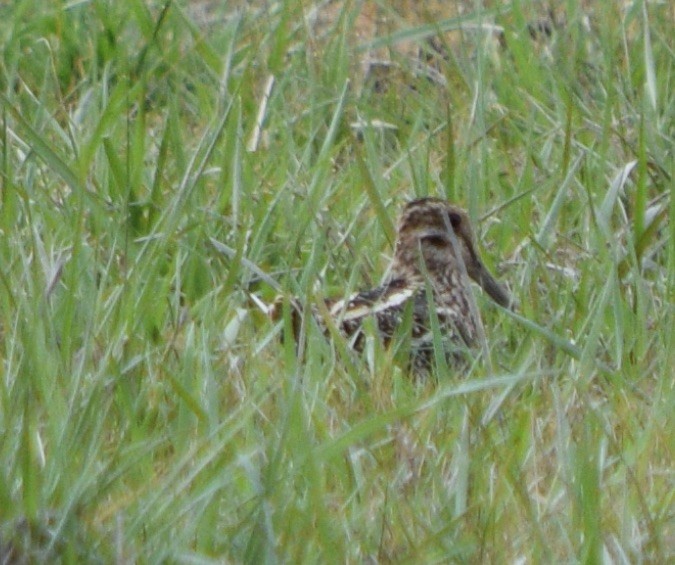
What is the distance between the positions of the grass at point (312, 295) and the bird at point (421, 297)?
0.07 meters

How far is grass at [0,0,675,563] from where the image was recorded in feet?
9.43

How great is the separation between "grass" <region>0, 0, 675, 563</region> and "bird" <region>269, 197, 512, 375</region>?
0.23 feet

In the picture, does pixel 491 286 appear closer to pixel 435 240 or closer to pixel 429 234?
pixel 429 234

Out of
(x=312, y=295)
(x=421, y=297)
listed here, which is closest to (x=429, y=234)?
(x=421, y=297)

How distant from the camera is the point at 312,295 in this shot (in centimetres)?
420

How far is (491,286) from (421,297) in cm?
19

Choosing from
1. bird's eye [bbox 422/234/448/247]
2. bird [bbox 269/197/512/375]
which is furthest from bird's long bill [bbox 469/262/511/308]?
bird's eye [bbox 422/234/448/247]

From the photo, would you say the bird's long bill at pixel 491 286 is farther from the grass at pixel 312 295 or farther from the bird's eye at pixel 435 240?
the bird's eye at pixel 435 240

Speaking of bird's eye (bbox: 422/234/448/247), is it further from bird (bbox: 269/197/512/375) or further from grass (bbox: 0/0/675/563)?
grass (bbox: 0/0/675/563)

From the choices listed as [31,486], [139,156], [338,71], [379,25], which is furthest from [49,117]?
[31,486]

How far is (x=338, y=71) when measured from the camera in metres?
5.82

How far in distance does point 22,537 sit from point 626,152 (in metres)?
2.84

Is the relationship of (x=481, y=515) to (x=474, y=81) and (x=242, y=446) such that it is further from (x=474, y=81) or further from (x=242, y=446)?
(x=474, y=81)

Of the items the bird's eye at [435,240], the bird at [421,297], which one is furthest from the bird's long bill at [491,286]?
the bird's eye at [435,240]
